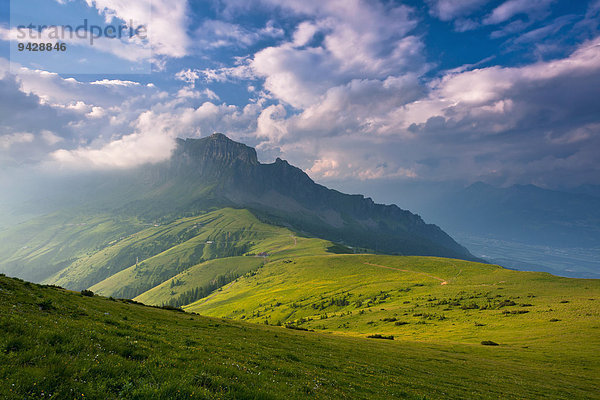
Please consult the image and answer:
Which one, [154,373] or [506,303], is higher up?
[154,373]

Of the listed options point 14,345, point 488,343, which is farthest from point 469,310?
point 14,345

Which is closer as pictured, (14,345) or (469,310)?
(14,345)

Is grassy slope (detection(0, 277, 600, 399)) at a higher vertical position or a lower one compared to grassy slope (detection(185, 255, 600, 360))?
higher

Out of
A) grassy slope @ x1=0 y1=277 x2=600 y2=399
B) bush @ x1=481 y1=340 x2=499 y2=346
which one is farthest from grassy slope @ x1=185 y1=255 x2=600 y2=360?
grassy slope @ x1=0 y1=277 x2=600 y2=399

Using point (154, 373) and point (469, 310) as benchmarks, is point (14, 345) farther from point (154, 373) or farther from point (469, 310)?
point (469, 310)

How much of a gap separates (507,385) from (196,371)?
34.4 meters

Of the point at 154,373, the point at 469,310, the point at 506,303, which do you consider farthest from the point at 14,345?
the point at 506,303

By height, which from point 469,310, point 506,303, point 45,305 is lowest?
point 469,310

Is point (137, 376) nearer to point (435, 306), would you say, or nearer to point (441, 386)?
point (441, 386)

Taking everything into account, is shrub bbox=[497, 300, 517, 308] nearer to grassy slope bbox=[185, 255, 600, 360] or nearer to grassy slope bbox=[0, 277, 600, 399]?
grassy slope bbox=[185, 255, 600, 360]

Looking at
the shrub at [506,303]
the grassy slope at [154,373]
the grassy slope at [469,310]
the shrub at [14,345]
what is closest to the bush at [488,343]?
the grassy slope at [469,310]

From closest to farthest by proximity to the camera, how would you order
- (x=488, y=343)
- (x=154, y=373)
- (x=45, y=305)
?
(x=154, y=373)
(x=45, y=305)
(x=488, y=343)

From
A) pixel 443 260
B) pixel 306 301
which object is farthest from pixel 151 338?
pixel 443 260

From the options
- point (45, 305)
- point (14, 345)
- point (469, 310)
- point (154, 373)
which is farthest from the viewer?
point (469, 310)
